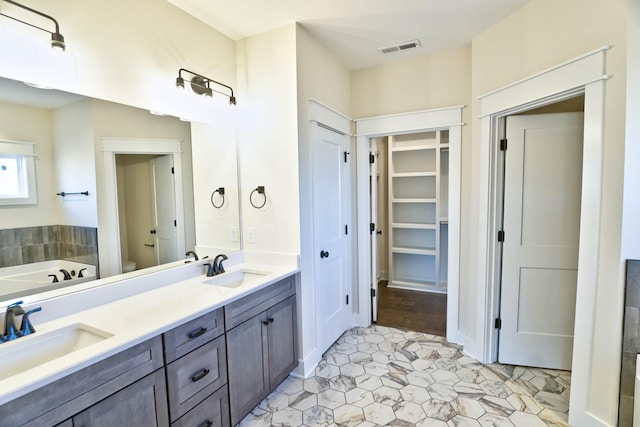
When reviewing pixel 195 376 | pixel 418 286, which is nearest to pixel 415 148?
pixel 418 286

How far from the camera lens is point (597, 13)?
1.76 meters

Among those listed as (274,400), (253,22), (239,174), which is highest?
(253,22)

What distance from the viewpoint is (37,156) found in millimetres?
1538

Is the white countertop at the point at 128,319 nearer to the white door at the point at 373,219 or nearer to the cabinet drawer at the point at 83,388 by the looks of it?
the cabinet drawer at the point at 83,388

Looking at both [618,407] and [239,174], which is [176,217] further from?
[618,407]

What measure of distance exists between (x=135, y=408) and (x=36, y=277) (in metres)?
0.84

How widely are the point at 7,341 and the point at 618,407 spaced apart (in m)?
3.02

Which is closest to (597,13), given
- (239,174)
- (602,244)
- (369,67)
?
(602,244)

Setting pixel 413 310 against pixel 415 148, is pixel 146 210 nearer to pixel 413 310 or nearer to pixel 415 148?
pixel 413 310

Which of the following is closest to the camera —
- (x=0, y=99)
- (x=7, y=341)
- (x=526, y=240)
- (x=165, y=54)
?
(x=7, y=341)

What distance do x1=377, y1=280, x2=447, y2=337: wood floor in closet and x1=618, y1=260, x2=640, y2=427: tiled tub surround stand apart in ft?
5.04

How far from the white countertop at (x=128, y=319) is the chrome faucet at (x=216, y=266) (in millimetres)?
65

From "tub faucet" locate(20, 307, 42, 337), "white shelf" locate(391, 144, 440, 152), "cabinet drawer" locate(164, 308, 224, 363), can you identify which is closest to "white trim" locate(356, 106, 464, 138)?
"white shelf" locate(391, 144, 440, 152)

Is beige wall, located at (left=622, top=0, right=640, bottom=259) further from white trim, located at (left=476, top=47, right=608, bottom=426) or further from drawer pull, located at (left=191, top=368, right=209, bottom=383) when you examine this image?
drawer pull, located at (left=191, top=368, right=209, bottom=383)
